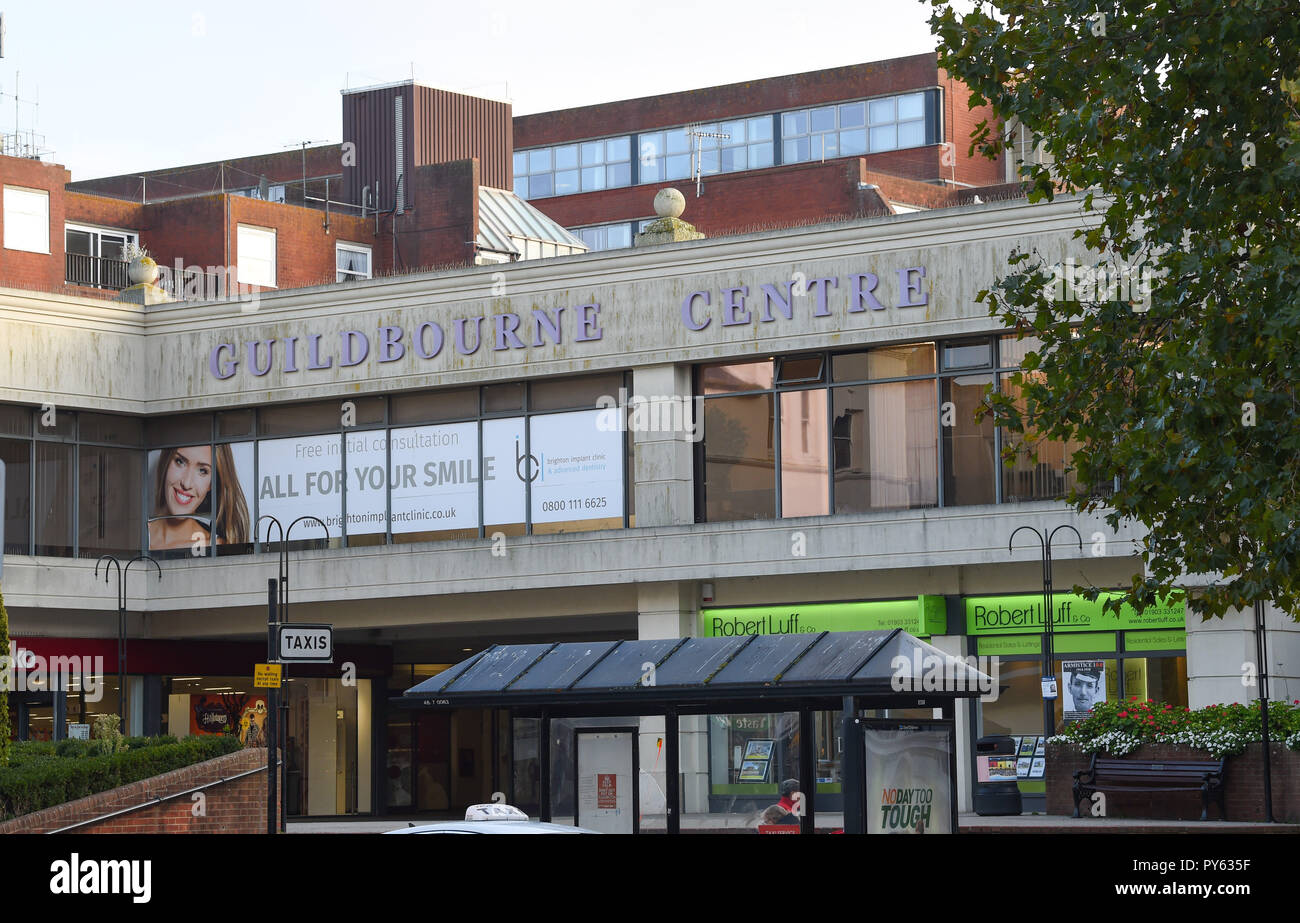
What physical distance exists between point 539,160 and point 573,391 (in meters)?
40.4

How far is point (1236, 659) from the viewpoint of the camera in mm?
29500

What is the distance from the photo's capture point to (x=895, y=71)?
66.1 m

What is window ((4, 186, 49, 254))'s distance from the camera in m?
54.1

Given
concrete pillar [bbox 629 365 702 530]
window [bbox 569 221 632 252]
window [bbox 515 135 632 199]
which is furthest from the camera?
window [bbox 515 135 632 199]

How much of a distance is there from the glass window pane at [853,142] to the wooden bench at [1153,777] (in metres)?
42.8

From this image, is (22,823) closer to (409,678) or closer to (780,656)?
Answer: (780,656)

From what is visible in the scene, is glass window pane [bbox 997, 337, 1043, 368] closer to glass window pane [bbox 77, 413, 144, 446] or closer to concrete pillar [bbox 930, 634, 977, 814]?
concrete pillar [bbox 930, 634, 977, 814]

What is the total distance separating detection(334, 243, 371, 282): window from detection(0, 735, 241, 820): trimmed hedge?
37.2m

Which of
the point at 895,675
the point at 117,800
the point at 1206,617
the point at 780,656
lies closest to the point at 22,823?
the point at 117,800

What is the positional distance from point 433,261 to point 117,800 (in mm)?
38646

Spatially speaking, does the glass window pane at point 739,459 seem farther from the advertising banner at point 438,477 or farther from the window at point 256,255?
the window at point 256,255

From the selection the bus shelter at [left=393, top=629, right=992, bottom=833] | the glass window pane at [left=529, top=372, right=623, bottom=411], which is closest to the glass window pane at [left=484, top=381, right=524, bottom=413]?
the glass window pane at [left=529, top=372, right=623, bottom=411]

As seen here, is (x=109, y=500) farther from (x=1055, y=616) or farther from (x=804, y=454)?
(x=1055, y=616)

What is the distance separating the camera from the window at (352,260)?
6044 cm
